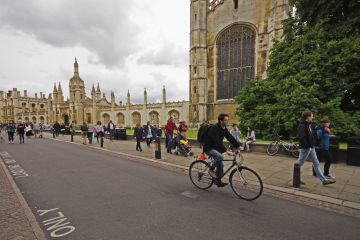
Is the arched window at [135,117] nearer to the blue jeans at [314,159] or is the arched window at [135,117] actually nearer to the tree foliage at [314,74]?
the tree foliage at [314,74]

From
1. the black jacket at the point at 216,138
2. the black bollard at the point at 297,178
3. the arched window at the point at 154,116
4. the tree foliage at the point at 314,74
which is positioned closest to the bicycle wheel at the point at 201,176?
the black jacket at the point at 216,138

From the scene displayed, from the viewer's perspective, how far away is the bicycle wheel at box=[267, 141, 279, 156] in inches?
380

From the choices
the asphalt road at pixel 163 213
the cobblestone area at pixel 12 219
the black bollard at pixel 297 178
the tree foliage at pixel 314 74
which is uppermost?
the tree foliage at pixel 314 74

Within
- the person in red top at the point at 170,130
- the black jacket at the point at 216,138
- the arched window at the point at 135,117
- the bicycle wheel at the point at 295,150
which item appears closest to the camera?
the black jacket at the point at 216,138

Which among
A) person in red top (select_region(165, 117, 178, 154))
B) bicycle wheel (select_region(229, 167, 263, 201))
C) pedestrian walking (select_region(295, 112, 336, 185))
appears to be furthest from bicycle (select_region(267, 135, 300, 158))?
bicycle wheel (select_region(229, 167, 263, 201))

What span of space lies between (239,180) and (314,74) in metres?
10.3

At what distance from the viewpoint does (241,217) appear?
147 inches

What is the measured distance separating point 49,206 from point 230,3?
33144mm

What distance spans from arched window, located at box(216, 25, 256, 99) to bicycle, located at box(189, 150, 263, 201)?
84.9 ft

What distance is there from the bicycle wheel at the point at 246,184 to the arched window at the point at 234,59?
26.1 meters

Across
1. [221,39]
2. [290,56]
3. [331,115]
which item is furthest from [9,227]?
[221,39]

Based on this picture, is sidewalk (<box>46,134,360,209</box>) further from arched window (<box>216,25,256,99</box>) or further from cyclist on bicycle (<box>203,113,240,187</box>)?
arched window (<box>216,25,256,99</box>)

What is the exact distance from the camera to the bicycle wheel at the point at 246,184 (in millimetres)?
4435

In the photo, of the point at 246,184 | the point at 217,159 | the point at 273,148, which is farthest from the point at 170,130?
the point at 246,184
